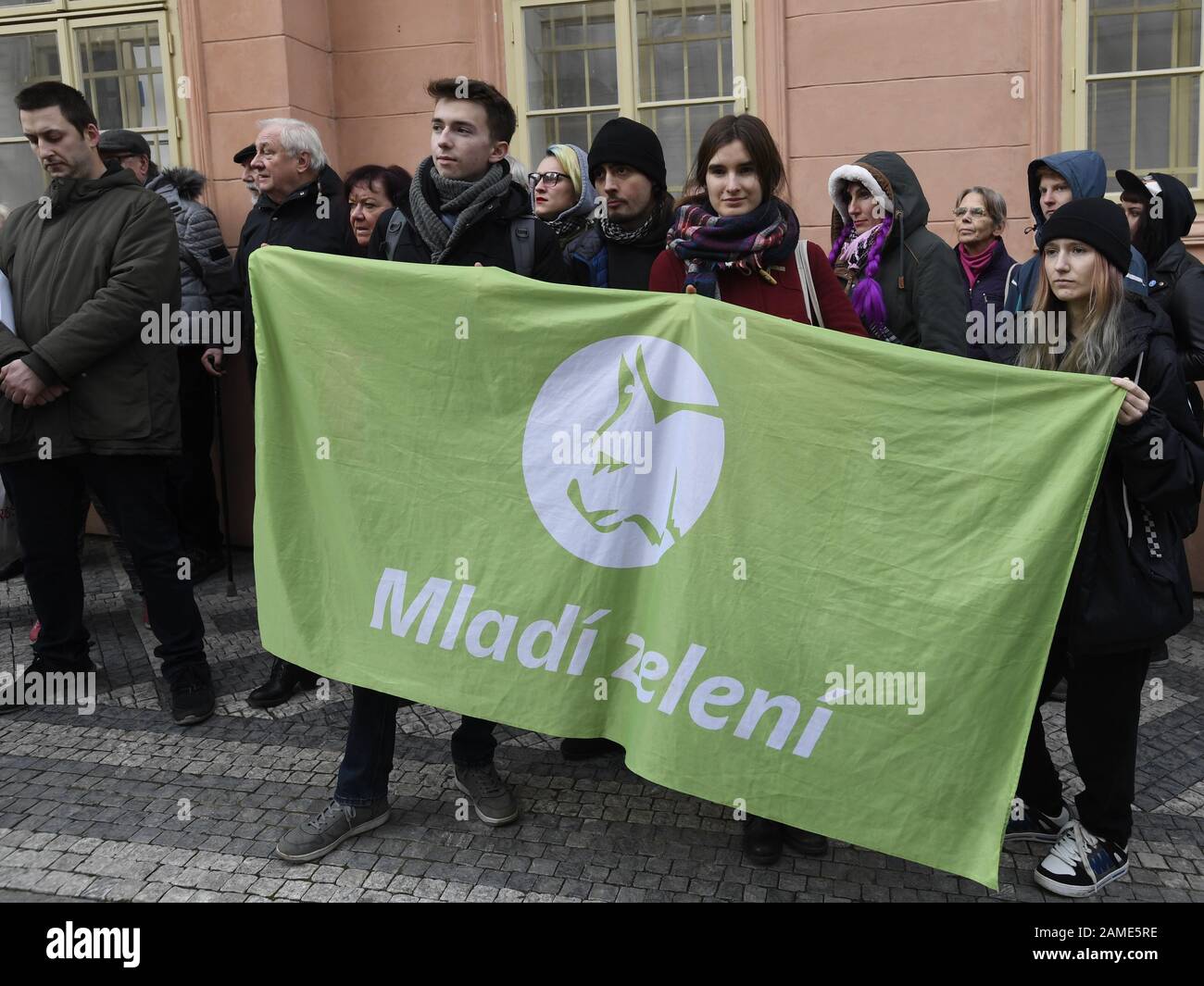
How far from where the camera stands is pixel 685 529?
10.1 feet

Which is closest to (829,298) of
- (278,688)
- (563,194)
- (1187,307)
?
(563,194)

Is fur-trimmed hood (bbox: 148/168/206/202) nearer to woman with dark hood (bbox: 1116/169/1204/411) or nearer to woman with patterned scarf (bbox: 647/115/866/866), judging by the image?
woman with patterned scarf (bbox: 647/115/866/866)

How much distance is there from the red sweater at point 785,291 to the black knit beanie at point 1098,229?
63cm

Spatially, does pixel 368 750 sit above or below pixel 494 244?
below

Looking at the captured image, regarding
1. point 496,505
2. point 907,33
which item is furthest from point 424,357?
point 907,33

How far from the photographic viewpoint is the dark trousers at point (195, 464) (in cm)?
671

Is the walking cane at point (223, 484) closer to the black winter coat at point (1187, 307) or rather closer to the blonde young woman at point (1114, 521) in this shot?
the blonde young woman at point (1114, 521)

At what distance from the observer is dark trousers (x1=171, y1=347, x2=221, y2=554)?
671cm

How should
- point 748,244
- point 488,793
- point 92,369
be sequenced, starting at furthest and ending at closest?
point 92,369
point 488,793
point 748,244

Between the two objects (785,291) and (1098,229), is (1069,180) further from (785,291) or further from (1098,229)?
(785,291)

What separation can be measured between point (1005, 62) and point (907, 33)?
0.56 meters

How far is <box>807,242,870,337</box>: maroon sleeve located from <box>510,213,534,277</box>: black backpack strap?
87cm

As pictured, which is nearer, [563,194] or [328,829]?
[328,829]

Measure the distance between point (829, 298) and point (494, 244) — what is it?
106 centimetres
